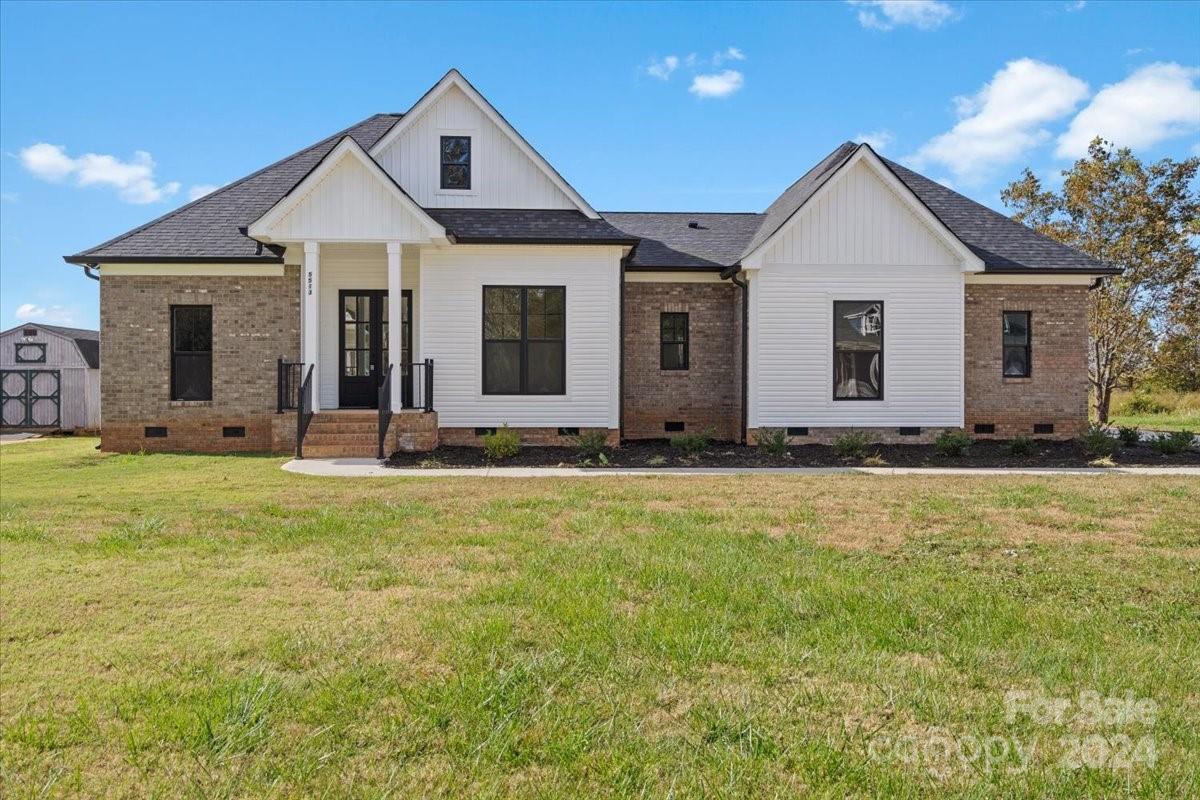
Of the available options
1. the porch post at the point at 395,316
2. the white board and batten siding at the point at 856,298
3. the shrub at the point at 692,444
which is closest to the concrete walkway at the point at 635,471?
the shrub at the point at 692,444

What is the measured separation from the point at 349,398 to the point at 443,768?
1367cm

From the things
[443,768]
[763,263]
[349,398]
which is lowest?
[443,768]

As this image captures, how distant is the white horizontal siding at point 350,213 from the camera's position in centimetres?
1359

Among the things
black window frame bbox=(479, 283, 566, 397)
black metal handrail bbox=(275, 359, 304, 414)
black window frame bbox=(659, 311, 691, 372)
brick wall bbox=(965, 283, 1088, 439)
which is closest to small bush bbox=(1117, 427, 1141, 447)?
brick wall bbox=(965, 283, 1088, 439)

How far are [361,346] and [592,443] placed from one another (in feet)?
17.9

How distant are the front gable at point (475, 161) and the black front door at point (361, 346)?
234cm

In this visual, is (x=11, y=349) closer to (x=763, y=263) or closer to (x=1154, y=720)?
(x=763, y=263)

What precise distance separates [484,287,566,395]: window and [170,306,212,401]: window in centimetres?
568

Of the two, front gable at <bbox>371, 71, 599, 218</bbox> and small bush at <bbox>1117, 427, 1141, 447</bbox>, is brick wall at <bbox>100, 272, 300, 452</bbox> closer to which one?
front gable at <bbox>371, 71, 599, 218</bbox>

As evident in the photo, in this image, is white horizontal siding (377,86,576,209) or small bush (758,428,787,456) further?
white horizontal siding (377,86,576,209)

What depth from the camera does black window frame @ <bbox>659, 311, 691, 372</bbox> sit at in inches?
643

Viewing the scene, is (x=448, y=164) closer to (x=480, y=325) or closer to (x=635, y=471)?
(x=480, y=325)

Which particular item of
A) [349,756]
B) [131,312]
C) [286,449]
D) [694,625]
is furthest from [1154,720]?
[131,312]

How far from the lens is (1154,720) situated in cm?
306
